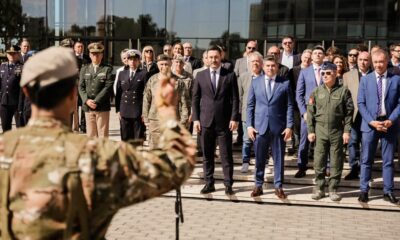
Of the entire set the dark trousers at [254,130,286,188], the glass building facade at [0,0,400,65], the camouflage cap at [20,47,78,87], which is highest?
the glass building facade at [0,0,400,65]

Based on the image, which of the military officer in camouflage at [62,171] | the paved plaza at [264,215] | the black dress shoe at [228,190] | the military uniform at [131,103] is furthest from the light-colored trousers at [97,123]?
the military officer in camouflage at [62,171]

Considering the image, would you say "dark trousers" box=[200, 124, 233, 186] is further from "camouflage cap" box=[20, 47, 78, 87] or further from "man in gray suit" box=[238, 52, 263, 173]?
"camouflage cap" box=[20, 47, 78, 87]

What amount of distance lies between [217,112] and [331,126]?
5.12 feet

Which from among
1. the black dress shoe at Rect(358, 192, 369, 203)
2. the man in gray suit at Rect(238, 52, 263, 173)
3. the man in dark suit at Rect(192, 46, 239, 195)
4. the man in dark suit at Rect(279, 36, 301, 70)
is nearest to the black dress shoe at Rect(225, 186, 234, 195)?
the man in dark suit at Rect(192, 46, 239, 195)

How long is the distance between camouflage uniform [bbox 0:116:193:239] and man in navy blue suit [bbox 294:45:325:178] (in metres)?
6.03

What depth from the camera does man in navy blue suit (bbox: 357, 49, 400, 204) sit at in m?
6.81

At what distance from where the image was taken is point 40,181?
1.84 m

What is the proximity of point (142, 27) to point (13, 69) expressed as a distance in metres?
7.97

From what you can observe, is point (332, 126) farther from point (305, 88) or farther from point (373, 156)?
point (305, 88)

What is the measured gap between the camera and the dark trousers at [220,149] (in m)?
7.25

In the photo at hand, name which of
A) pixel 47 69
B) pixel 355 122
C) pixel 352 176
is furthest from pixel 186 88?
pixel 47 69

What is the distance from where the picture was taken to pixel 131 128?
848cm

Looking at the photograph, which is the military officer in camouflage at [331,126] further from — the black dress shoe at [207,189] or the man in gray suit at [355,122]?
the black dress shoe at [207,189]

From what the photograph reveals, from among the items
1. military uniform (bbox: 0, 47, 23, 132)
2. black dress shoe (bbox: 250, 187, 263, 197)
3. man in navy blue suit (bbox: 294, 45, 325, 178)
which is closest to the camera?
black dress shoe (bbox: 250, 187, 263, 197)
